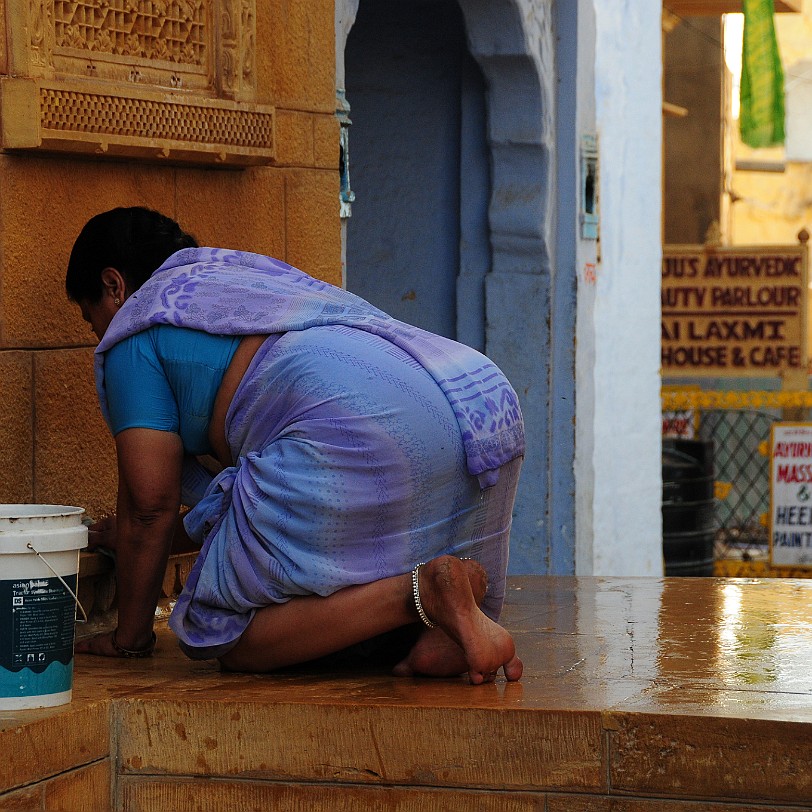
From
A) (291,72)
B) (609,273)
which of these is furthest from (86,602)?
(609,273)

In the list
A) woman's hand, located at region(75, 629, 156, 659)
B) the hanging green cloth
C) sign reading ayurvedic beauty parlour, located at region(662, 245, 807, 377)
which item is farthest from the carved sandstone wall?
the hanging green cloth

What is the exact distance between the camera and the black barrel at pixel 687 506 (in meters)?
8.85

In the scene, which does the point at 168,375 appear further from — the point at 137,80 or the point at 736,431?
the point at 736,431

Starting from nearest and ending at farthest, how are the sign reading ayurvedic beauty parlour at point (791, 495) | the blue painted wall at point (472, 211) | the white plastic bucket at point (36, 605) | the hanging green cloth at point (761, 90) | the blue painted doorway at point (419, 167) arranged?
the white plastic bucket at point (36, 605), the blue painted wall at point (472, 211), the blue painted doorway at point (419, 167), the sign reading ayurvedic beauty parlour at point (791, 495), the hanging green cloth at point (761, 90)

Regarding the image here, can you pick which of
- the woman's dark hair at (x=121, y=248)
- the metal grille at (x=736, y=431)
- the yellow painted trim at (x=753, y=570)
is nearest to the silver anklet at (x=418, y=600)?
the woman's dark hair at (x=121, y=248)

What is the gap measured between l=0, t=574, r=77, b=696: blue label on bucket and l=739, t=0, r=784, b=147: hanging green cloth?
1046 centimetres

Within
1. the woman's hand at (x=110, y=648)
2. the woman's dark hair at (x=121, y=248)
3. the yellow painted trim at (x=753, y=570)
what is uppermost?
the woman's dark hair at (x=121, y=248)

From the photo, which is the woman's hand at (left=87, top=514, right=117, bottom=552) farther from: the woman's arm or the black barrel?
the black barrel

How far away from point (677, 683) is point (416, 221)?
437cm

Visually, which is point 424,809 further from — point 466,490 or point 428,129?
point 428,129

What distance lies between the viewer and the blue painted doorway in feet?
22.7

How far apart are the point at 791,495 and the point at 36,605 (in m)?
6.86

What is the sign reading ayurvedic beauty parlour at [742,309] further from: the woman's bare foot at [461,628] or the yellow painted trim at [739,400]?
the woman's bare foot at [461,628]

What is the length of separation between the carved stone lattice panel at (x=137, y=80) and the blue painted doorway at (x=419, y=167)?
2.69m
